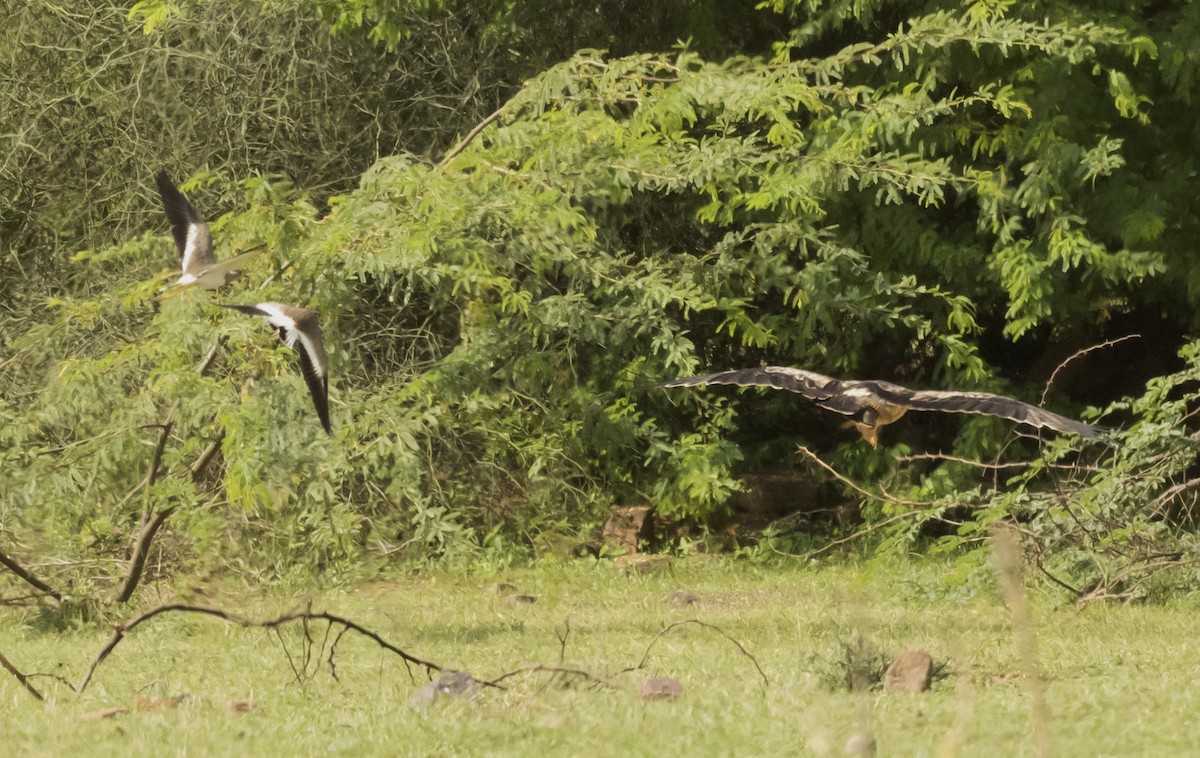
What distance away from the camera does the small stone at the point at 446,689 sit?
5.50 metres

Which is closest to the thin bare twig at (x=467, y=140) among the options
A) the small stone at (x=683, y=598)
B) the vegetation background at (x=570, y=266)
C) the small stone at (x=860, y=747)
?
the vegetation background at (x=570, y=266)

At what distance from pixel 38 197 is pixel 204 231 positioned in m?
4.38

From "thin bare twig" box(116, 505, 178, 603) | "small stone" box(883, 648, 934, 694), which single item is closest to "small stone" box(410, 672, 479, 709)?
"small stone" box(883, 648, 934, 694)

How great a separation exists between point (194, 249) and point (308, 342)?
4.86 ft

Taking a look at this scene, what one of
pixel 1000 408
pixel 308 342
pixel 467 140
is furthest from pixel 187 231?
pixel 1000 408

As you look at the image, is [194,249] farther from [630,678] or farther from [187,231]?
[630,678]

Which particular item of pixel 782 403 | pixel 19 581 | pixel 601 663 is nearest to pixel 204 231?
pixel 19 581

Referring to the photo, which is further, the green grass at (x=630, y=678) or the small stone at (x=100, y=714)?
the small stone at (x=100, y=714)

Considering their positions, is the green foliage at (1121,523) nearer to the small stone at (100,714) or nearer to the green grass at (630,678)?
the green grass at (630,678)

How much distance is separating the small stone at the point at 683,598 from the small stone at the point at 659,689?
143 inches

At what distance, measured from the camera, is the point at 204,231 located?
8.15 meters

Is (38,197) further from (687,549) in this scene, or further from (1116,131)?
(1116,131)

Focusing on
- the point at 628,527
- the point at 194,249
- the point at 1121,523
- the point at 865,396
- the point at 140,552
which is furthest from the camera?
the point at 628,527

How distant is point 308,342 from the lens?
6.88 m
